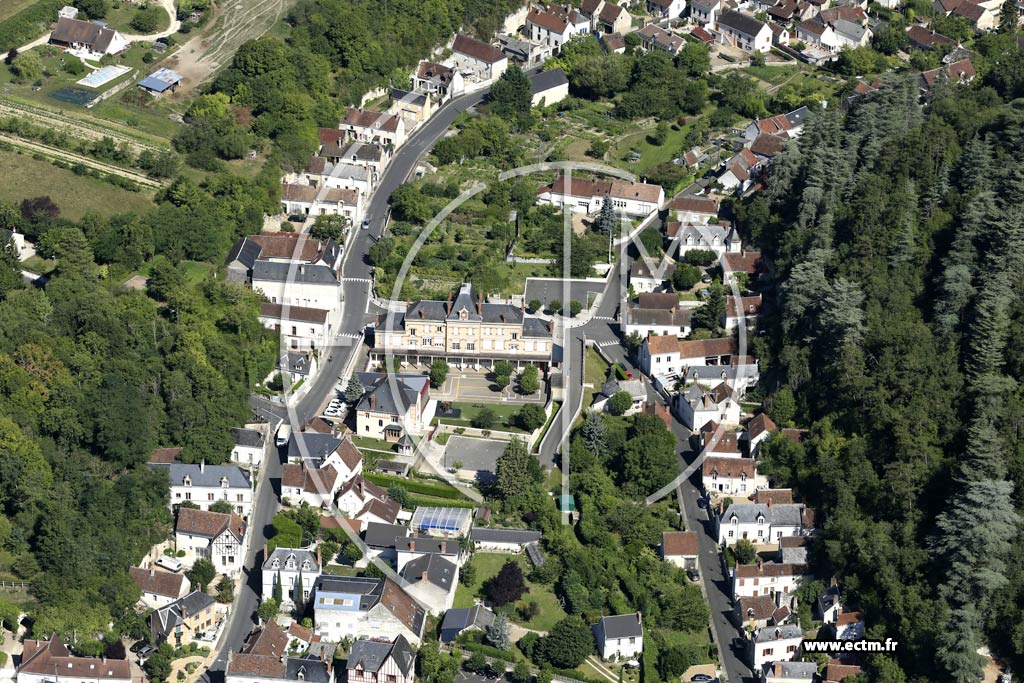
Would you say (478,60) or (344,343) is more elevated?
(478,60)

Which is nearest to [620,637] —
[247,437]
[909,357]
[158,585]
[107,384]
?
[158,585]

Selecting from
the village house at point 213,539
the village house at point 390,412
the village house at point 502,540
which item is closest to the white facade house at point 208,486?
the village house at point 213,539

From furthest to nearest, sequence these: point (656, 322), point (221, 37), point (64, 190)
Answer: point (221, 37) < point (64, 190) < point (656, 322)

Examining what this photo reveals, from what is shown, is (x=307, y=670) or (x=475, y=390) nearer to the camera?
(x=307, y=670)

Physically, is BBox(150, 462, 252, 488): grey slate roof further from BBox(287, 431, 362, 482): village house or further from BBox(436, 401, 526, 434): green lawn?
BBox(436, 401, 526, 434): green lawn

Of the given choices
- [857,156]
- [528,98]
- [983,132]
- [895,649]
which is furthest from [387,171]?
[895,649]

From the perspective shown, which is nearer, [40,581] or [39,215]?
[40,581]

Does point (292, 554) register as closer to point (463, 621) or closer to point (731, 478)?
point (463, 621)

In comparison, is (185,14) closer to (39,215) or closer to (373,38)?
(373,38)
